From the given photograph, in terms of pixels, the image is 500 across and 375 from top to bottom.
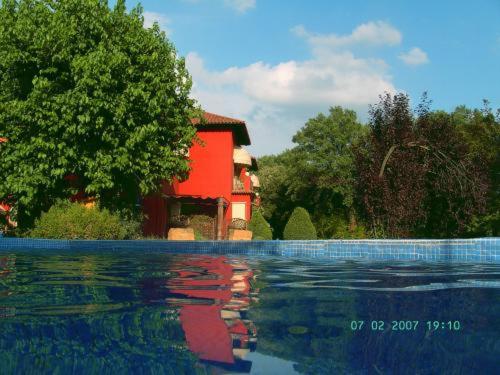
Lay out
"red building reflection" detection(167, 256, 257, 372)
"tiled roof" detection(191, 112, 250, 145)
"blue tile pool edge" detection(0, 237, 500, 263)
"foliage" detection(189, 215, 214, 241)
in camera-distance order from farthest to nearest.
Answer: "tiled roof" detection(191, 112, 250, 145) → "foliage" detection(189, 215, 214, 241) → "blue tile pool edge" detection(0, 237, 500, 263) → "red building reflection" detection(167, 256, 257, 372)

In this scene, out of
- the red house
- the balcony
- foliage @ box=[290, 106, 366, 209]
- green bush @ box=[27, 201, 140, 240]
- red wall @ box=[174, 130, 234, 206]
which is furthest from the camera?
foliage @ box=[290, 106, 366, 209]

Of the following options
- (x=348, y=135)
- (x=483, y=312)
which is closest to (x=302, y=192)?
(x=348, y=135)

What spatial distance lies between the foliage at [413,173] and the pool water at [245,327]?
36.9ft

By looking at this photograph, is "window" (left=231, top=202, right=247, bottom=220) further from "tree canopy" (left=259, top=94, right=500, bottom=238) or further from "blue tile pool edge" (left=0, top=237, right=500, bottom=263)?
"blue tile pool edge" (left=0, top=237, right=500, bottom=263)

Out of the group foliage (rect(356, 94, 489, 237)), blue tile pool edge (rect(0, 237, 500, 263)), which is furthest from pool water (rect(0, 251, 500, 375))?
foliage (rect(356, 94, 489, 237))

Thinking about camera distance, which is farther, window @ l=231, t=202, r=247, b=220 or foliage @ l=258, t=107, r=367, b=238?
foliage @ l=258, t=107, r=367, b=238

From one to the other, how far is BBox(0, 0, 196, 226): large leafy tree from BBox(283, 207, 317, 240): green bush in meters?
10.8

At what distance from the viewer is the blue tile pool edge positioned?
43.5ft

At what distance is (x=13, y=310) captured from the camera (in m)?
4.31

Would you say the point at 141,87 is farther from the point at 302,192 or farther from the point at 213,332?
the point at 302,192

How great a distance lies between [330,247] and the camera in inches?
563

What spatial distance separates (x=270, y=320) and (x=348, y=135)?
126ft

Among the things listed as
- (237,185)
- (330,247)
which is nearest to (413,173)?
(330,247)

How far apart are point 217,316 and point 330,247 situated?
10504mm
